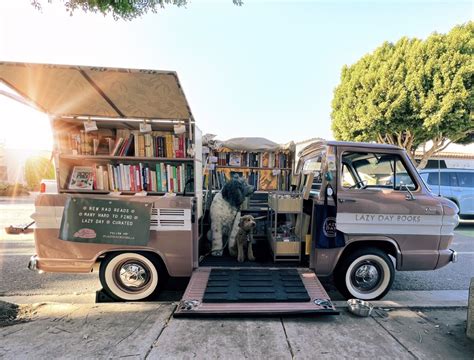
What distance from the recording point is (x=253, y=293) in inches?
106

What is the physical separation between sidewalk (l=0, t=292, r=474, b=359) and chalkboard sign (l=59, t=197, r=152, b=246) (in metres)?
0.88

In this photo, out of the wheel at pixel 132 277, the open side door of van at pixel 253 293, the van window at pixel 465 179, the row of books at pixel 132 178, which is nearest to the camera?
the open side door of van at pixel 253 293

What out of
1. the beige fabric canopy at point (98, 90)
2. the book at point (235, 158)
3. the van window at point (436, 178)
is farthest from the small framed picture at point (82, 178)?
the van window at point (436, 178)

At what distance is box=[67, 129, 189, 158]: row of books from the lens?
3338 millimetres

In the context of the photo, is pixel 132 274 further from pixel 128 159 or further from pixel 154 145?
pixel 154 145

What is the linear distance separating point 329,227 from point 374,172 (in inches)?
52.3

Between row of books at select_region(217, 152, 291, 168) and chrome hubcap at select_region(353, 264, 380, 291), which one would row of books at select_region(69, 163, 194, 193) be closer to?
row of books at select_region(217, 152, 291, 168)

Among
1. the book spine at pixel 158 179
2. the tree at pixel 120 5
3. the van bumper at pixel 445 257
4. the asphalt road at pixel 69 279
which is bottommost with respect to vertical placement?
the asphalt road at pixel 69 279

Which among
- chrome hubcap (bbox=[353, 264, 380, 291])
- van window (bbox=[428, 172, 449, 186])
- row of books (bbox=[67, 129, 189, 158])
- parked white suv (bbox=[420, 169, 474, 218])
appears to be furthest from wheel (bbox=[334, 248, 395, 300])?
van window (bbox=[428, 172, 449, 186])

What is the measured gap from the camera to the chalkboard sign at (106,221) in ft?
9.19

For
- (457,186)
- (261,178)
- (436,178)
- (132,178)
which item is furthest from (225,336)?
(457,186)

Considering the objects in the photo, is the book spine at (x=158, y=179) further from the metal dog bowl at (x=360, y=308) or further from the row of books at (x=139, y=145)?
the metal dog bowl at (x=360, y=308)

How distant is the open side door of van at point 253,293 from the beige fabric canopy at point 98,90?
7.75ft

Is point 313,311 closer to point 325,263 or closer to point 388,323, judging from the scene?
point 325,263
